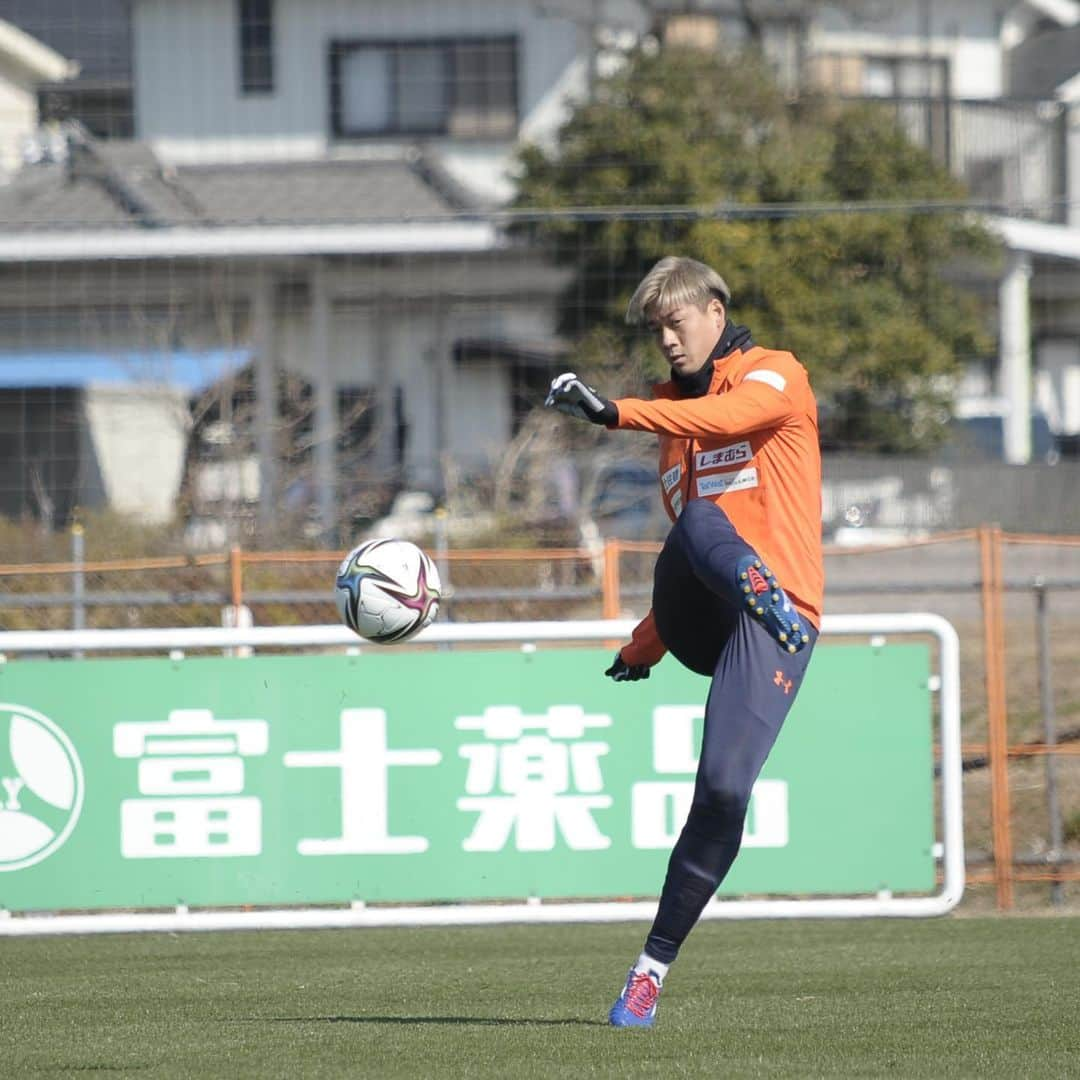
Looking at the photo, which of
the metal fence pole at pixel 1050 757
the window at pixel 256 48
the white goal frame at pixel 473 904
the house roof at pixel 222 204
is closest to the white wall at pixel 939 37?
the house roof at pixel 222 204

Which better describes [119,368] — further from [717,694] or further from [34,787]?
[717,694]

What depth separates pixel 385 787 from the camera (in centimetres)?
865

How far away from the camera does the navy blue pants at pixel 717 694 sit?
194 inches

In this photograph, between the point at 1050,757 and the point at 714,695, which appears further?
the point at 1050,757

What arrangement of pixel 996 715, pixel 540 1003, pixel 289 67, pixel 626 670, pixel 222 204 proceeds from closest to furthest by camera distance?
pixel 626 670 < pixel 540 1003 < pixel 996 715 < pixel 222 204 < pixel 289 67

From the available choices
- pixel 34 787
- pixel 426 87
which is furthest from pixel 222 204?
pixel 34 787

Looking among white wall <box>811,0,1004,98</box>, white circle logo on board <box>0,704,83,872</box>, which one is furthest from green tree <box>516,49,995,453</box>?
white circle logo on board <box>0,704,83,872</box>

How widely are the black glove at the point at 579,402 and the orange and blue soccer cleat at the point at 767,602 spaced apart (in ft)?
1.76

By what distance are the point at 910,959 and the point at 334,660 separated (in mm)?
2849

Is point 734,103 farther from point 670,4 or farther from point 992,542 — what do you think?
point 992,542

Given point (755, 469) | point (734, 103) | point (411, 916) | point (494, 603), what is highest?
point (734, 103)

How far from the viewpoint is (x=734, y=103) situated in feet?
65.9

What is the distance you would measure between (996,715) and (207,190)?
14.2 m

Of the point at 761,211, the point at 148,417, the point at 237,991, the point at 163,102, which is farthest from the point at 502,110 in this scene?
the point at 237,991
